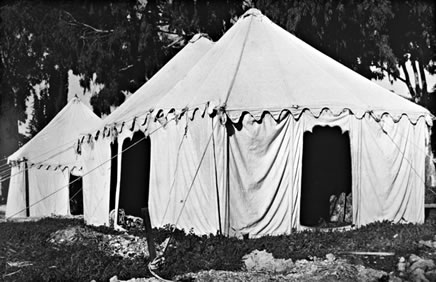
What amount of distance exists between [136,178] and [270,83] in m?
5.09

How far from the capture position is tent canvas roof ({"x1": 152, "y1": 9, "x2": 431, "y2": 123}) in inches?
384

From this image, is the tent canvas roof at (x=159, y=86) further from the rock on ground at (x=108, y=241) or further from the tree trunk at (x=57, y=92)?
the tree trunk at (x=57, y=92)

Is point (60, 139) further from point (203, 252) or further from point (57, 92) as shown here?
point (57, 92)

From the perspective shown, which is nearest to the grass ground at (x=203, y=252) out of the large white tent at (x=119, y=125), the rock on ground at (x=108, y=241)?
the rock on ground at (x=108, y=241)

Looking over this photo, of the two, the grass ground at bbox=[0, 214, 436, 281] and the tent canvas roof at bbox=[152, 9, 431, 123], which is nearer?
the grass ground at bbox=[0, 214, 436, 281]

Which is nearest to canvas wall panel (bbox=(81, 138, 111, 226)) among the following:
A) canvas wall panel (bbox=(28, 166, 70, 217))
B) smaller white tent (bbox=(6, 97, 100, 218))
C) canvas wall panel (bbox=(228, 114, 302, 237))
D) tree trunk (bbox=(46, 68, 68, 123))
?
canvas wall panel (bbox=(228, 114, 302, 237))

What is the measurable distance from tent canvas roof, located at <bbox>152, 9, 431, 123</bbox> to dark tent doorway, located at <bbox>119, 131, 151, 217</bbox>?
334 cm

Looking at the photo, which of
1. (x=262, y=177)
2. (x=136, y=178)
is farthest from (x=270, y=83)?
(x=136, y=178)

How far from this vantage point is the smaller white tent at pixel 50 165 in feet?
58.5

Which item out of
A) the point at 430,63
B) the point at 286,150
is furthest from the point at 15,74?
the point at 286,150

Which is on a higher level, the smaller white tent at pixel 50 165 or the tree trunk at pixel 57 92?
the tree trunk at pixel 57 92

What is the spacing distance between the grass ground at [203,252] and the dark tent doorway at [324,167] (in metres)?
2.99

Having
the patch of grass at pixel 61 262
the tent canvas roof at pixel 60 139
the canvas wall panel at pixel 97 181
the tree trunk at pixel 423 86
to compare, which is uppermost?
the tree trunk at pixel 423 86

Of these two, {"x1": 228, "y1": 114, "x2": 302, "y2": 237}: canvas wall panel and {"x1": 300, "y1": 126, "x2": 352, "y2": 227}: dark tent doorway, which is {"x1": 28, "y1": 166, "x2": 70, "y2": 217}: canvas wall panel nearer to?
{"x1": 300, "y1": 126, "x2": 352, "y2": 227}: dark tent doorway
